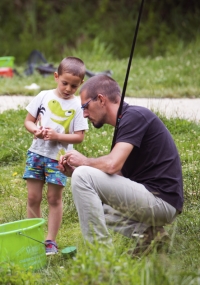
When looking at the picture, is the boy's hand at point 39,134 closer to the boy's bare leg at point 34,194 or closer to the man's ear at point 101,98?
the boy's bare leg at point 34,194

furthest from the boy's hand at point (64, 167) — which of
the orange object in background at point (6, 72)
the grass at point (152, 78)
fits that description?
the orange object in background at point (6, 72)

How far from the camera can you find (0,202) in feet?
17.0

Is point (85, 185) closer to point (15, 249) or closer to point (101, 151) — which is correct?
A: point (15, 249)

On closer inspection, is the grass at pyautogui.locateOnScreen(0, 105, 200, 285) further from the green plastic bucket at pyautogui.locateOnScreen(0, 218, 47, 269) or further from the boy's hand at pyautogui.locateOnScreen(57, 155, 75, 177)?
the boy's hand at pyautogui.locateOnScreen(57, 155, 75, 177)

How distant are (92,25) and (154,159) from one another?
12.6 metres

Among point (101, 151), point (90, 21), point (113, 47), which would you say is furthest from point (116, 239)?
point (90, 21)

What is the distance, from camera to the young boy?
417 cm

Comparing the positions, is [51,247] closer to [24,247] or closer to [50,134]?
[24,247]

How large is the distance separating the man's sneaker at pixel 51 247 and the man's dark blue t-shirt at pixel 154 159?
0.73 metres

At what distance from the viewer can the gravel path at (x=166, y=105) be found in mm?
7121

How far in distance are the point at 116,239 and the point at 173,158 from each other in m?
0.61

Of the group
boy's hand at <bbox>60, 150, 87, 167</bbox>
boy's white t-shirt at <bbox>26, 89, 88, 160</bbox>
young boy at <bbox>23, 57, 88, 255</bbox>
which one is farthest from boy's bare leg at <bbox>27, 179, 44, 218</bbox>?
boy's hand at <bbox>60, 150, 87, 167</bbox>

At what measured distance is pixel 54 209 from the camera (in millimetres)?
4270

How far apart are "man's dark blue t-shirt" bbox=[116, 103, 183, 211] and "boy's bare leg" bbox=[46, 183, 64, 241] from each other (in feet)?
2.03
